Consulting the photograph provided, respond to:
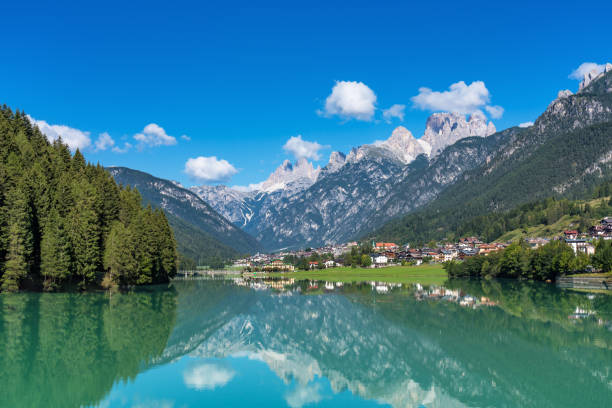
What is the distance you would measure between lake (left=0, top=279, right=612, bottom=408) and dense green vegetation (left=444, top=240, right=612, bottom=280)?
177 feet

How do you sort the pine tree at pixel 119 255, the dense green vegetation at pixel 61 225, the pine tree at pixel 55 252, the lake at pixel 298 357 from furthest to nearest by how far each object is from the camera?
1. the pine tree at pixel 119 255
2. the pine tree at pixel 55 252
3. the dense green vegetation at pixel 61 225
4. the lake at pixel 298 357

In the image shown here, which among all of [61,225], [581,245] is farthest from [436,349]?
[581,245]

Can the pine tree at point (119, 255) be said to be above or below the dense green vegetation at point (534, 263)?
above

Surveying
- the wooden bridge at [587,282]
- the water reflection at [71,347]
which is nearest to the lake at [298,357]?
the water reflection at [71,347]

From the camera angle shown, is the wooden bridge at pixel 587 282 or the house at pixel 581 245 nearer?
the wooden bridge at pixel 587 282

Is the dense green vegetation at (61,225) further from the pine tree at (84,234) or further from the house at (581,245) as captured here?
the house at (581,245)

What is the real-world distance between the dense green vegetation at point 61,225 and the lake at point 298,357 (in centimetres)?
844

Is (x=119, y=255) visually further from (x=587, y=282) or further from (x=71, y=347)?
(x=587, y=282)

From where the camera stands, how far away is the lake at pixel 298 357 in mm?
25406

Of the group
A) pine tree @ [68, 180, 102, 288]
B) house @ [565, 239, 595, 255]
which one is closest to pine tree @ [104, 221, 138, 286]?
pine tree @ [68, 180, 102, 288]

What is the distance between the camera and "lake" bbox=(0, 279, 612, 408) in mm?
25406

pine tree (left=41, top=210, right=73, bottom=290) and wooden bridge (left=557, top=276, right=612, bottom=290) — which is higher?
pine tree (left=41, top=210, right=73, bottom=290)

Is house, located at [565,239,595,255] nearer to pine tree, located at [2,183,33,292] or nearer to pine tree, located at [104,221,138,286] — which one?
pine tree, located at [104,221,138,286]

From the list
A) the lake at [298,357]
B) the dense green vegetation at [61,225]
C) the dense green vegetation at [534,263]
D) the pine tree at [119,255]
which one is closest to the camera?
the lake at [298,357]
